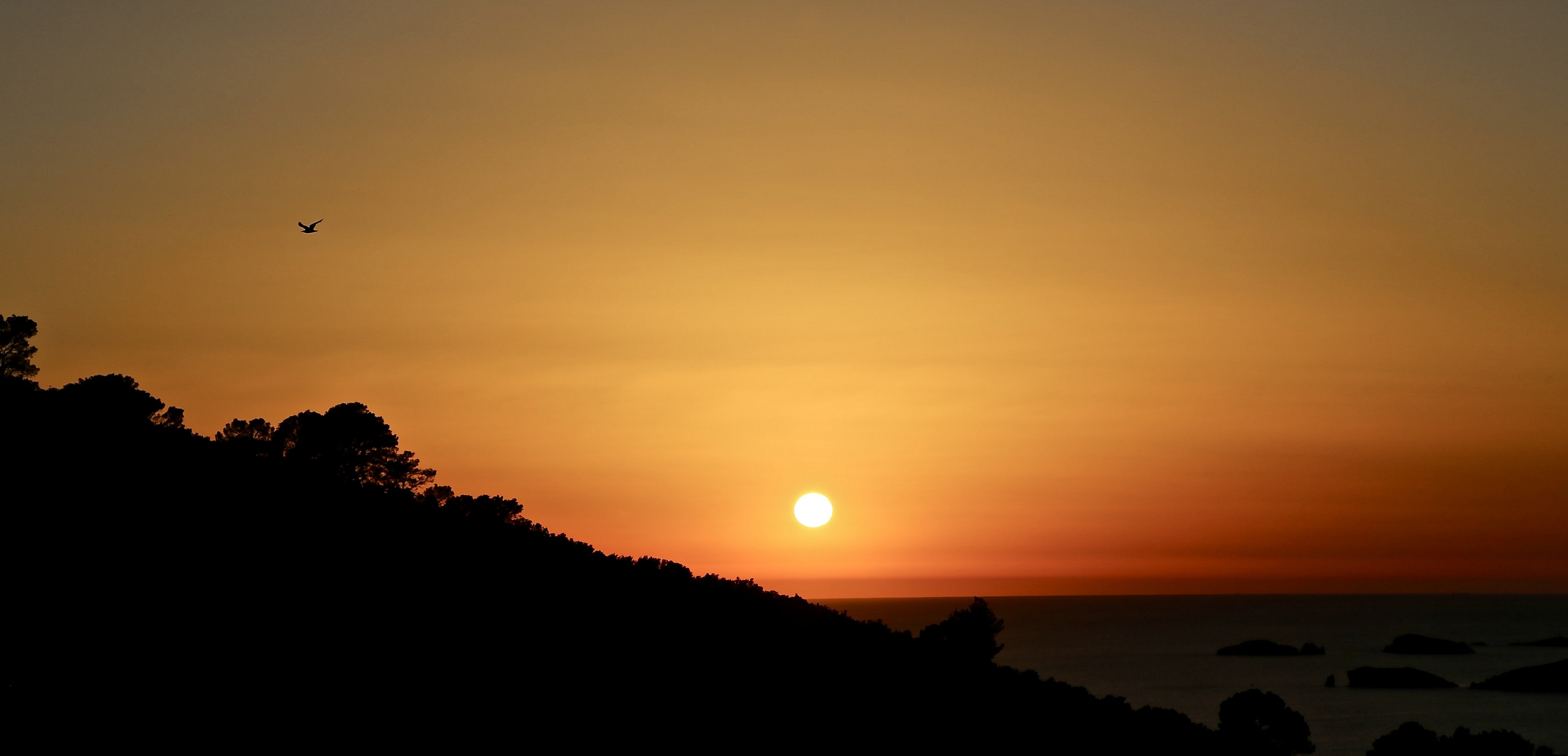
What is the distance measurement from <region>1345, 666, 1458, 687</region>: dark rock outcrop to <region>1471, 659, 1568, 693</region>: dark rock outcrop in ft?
21.5

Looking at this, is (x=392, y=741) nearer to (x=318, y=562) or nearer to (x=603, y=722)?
(x=603, y=722)

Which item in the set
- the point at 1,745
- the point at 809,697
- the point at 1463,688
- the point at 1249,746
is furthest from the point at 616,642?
the point at 1463,688

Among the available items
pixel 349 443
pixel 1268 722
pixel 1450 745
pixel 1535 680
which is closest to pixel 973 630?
pixel 1268 722

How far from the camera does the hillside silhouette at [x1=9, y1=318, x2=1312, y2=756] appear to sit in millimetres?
22875

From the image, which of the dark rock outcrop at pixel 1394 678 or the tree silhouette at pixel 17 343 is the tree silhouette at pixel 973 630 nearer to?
→ the tree silhouette at pixel 17 343

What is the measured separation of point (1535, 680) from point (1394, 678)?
67.4 ft

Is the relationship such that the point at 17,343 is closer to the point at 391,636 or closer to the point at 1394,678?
the point at 391,636

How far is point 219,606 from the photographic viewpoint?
26.4 metres

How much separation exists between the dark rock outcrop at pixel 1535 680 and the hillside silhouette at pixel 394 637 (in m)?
169

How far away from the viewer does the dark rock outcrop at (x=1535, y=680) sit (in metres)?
178

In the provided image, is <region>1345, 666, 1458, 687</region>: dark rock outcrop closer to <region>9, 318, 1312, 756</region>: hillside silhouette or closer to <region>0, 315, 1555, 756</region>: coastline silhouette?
<region>9, 318, 1312, 756</region>: hillside silhouette

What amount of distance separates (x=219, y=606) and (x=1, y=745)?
7116mm

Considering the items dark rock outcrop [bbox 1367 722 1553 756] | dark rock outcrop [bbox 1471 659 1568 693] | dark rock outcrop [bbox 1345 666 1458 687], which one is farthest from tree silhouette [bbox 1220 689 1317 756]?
dark rock outcrop [bbox 1345 666 1458 687]

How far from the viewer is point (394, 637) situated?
27203mm
